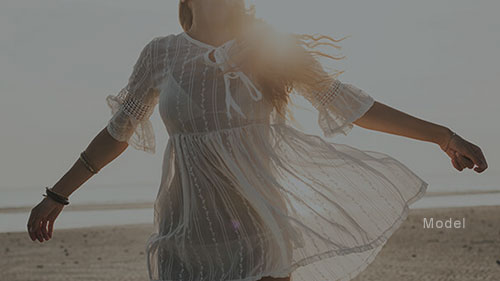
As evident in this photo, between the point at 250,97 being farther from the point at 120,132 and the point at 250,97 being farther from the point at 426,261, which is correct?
the point at 426,261

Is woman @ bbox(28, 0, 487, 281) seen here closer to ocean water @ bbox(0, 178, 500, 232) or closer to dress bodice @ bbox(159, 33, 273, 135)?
dress bodice @ bbox(159, 33, 273, 135)

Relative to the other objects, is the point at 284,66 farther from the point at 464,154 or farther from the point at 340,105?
the point at 464,154

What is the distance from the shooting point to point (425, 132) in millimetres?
2758

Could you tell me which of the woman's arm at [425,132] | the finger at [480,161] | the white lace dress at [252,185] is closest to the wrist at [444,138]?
the woman's arm at [425,132]

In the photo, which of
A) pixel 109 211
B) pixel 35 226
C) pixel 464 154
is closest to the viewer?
pixel 464 154

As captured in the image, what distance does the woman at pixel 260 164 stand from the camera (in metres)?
2.64

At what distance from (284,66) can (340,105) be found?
298 millimetres

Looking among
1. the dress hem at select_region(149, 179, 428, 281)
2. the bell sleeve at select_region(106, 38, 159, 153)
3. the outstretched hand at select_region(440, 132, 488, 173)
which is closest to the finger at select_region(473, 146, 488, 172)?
the outstretched hand at select_region(440, 132, 488, 173)

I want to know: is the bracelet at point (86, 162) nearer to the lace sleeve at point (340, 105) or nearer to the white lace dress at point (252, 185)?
the white lace dress at point (252, 185)

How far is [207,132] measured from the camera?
2.73 meters

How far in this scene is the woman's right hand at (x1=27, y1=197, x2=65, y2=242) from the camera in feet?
9.68

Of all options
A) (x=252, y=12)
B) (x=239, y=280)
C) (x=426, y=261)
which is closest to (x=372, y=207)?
(x=239, y=280)

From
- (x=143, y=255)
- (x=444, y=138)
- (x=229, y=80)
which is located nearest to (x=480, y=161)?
(x=444, y=138)

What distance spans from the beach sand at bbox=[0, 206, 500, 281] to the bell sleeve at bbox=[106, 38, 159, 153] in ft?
17.9
